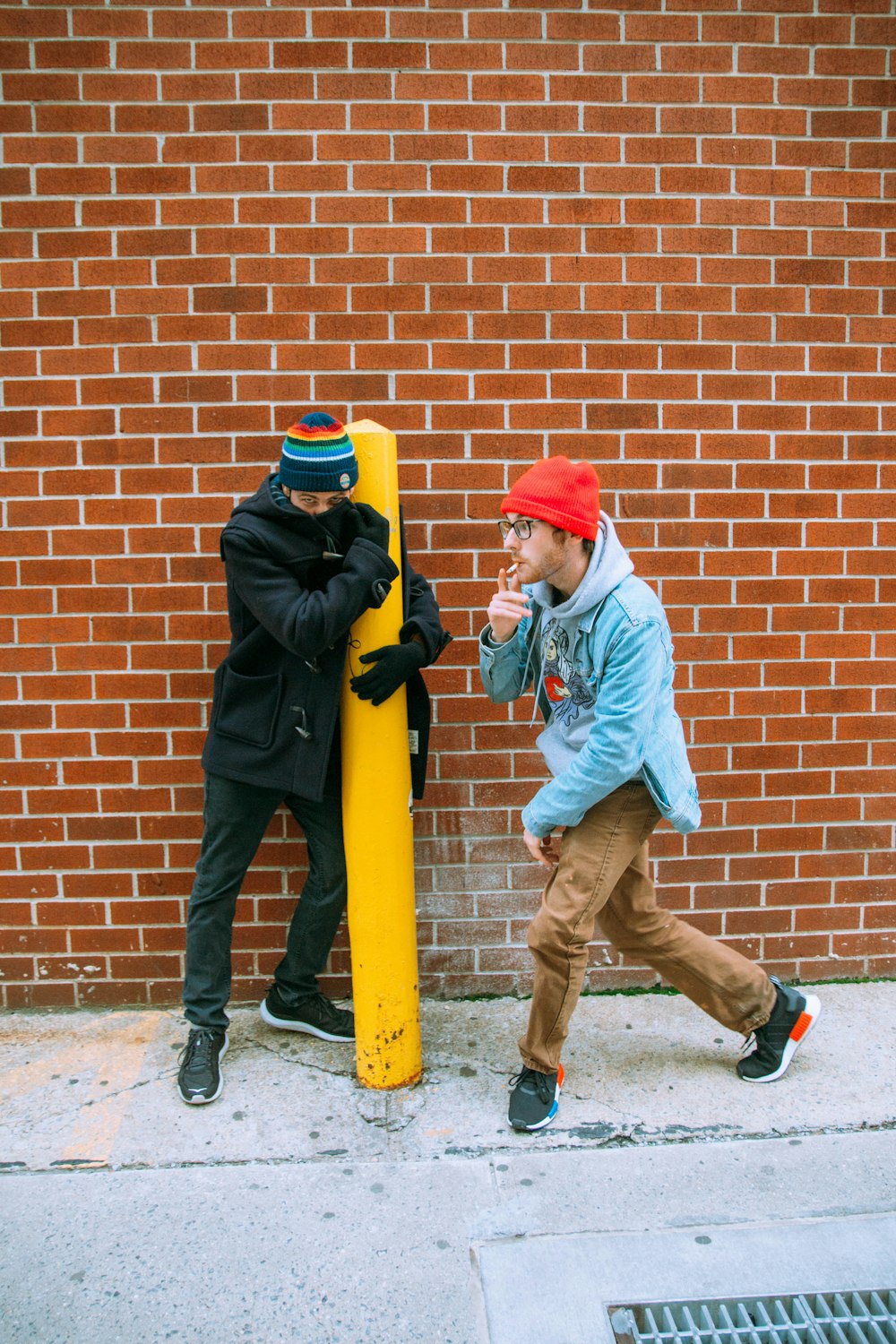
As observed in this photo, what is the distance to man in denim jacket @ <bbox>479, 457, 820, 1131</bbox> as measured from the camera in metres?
2.72

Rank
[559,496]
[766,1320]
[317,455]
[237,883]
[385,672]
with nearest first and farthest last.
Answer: [766,1320] → [559,496] → [317,455] → [385,672] → [237,883]

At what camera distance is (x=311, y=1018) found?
136 inches

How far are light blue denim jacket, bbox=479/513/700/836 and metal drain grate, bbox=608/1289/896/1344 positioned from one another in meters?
1.14

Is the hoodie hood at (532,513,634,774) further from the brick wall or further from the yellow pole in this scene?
the brick wall

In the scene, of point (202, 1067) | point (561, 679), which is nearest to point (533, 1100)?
point (202, 1067)

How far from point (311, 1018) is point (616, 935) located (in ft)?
3.54

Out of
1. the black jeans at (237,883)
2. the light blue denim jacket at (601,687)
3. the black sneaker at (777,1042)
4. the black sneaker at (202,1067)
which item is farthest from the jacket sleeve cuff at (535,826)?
the black sneaker at (202,1067)

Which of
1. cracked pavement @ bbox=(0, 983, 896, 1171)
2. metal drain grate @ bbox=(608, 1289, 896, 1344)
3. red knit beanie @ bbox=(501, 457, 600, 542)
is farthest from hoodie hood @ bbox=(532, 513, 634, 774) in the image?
metal drain grate @ bbox=(608, 1289, 896, 1344)

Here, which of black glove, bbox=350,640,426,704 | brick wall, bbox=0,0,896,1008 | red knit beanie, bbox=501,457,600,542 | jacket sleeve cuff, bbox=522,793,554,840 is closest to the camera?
red knit beanie, bbox=501,457,600,542

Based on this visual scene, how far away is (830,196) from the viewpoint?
360 centimetres

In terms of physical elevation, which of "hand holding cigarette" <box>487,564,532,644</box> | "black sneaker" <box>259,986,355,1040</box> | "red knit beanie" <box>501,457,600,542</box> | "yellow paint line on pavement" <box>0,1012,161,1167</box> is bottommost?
"yellow paint line on pavement" <box>0,1012,161,1167</box>

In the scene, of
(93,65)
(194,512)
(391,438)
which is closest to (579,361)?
(391,438)

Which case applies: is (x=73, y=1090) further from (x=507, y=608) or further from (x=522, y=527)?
(x=522, y=527)

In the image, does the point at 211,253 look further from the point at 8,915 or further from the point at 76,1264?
the point at 76,1264
